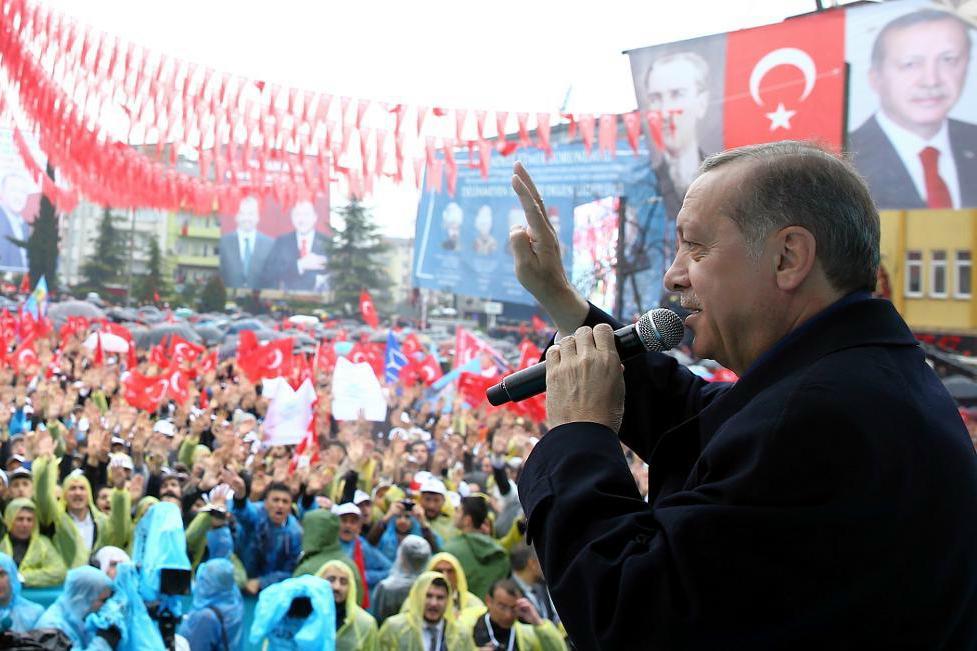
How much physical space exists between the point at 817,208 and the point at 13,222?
26.3 m

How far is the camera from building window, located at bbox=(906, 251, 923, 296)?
16.7m

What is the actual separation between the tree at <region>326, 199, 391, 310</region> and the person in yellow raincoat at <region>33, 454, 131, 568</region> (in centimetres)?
2290

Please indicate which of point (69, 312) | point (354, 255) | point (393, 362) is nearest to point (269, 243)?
point (69, 312)

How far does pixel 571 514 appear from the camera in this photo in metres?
1.27

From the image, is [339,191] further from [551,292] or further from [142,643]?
[551,292]

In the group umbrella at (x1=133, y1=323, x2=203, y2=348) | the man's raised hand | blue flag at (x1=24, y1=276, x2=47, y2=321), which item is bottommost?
umbrella at (x1=133, y1=323, x2=203, y2=348)

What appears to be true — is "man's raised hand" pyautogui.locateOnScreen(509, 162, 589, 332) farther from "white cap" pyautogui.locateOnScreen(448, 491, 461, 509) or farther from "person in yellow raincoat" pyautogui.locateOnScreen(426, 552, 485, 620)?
"white cap" pyautogui.locateOnScreen(448, 491, 461, 509)

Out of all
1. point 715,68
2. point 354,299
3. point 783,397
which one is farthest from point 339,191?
point 354,299

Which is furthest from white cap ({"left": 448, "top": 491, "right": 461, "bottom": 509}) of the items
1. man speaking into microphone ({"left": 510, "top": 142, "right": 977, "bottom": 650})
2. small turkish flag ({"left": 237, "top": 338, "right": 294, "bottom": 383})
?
man speaking into microphone ({"left": 510, "top": 142, "right": 977, "bottom": 650})

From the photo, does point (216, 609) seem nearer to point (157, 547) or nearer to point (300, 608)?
point (157, 547)

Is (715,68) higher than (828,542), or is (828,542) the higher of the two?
(715,68)

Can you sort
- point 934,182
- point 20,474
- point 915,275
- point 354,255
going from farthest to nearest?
point 354,255 → point 915,275 → point 934,182 → point 20,474

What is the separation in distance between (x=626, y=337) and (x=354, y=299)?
3141 centimetres

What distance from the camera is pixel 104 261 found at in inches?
1358
